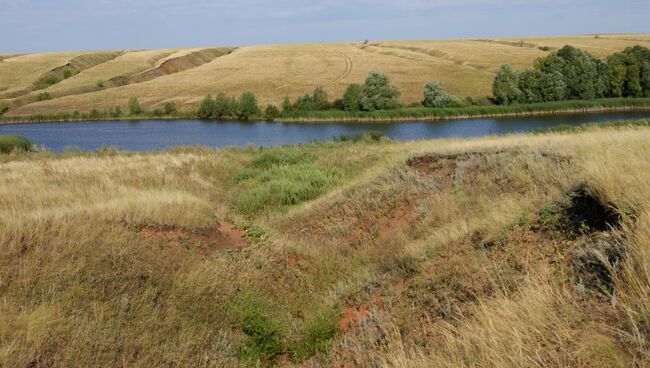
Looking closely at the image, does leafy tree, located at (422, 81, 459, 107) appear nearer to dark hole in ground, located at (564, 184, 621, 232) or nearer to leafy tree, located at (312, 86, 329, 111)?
leafy tree, located at (312, 86, 329, 111)

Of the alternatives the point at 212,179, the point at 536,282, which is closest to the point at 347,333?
the point at 536,282

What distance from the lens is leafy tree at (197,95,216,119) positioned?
2766 inches

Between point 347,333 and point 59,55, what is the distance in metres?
137

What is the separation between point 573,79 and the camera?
6241 centimetres

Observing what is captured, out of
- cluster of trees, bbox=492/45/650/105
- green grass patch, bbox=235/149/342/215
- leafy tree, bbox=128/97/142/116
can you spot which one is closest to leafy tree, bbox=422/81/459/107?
cluster of trees, bbox=492/45/650/105

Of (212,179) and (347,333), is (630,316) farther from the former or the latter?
(212,179)

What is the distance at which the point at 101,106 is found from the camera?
77.4m

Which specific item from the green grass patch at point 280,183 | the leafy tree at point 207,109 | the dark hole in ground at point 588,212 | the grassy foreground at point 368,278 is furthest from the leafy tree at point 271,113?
the dark hole in ground at point 588,212

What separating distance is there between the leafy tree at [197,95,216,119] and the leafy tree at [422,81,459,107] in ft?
94.0

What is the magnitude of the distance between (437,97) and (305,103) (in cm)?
1683

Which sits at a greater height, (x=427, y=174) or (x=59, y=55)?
(x=59, y=55)

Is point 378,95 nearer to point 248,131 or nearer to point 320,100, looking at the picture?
point 320,100

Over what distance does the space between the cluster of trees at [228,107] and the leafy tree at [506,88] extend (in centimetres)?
3058

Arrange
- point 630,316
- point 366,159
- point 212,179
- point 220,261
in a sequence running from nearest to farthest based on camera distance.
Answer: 1. point 630,316
2. point 220,261
3. point 212,179
4. point 366,159
